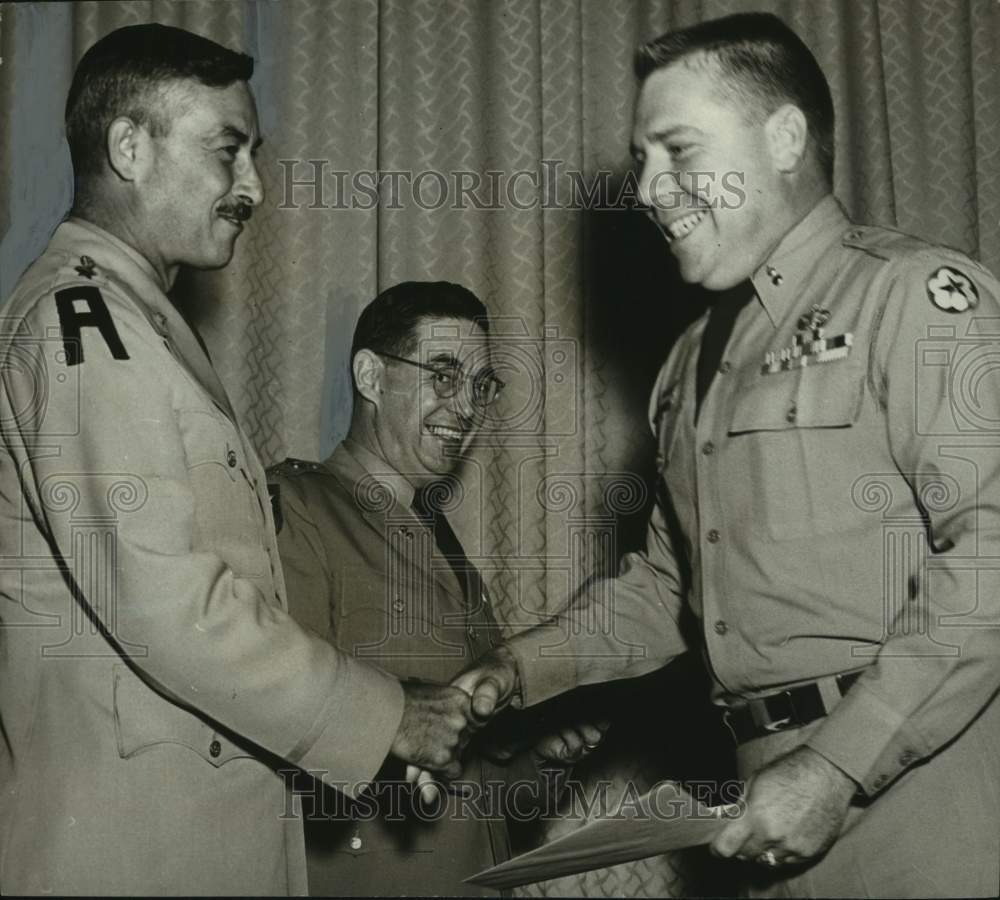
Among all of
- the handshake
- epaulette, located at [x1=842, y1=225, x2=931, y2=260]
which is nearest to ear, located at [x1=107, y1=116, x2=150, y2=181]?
the handshake

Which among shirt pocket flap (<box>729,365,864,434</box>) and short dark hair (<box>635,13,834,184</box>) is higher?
short dark hair (<box>635,13,834,184</box>)

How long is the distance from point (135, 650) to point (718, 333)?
831mm

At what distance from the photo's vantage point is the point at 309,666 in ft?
4.87

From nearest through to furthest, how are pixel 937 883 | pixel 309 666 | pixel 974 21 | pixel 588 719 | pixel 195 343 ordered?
1. pixel 937 883
2. pixel 309 666
3. pixel 195 343
4. pixel 588 719
5. pixel 974 21

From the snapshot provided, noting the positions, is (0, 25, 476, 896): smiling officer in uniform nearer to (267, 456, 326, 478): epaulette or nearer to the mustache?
the mustache

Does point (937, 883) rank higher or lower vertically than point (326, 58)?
lower

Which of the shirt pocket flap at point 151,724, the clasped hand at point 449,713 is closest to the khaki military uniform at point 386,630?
the clasped hand at point 449,713

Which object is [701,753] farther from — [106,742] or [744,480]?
[106,742]

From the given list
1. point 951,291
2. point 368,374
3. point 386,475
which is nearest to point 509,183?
point 368,374

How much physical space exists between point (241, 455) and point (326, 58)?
3.08 ft

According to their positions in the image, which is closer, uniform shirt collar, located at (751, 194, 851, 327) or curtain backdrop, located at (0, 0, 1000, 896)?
uniform shirt collar, located at (751, 194, 851, 327)

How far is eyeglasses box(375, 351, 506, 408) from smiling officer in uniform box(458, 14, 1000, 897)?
361 mm

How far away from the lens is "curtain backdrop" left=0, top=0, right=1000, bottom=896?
2123mm

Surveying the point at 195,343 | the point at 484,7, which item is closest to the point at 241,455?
the point at 195,343
